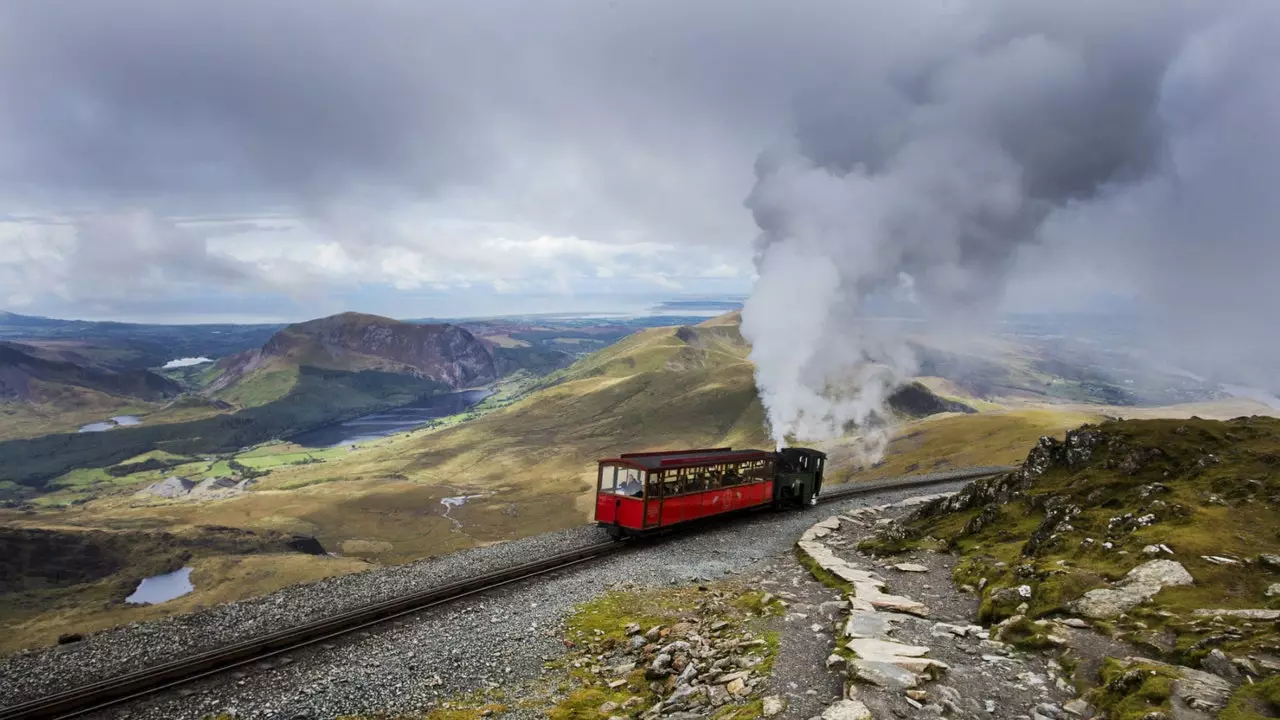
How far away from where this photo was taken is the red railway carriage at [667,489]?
31812 millimetres

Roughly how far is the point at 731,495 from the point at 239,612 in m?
23.7

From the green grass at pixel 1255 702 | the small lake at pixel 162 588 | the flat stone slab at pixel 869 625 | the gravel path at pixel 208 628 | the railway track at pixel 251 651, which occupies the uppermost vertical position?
the green grass at pixel 1255 702

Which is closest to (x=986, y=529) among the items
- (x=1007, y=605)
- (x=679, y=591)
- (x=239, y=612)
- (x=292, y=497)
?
(x=1007, y=605)

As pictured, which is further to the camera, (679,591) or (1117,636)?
(679,591)

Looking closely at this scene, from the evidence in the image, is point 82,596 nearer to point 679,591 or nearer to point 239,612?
point 239,612

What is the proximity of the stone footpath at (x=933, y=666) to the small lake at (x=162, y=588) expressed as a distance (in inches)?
5000

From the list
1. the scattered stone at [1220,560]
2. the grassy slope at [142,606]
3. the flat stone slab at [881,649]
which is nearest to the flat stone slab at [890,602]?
the flat stone slab at [881,649]

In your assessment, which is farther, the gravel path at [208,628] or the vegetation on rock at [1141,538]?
the gravel path at [208,628]

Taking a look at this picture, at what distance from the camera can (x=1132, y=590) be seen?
16.3m

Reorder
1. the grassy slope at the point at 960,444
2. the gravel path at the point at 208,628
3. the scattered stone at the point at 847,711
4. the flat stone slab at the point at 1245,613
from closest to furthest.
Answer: the scattered stone at the point at 847,711 → the flat stone slab at the point at 1245,613 → the gravel path at the point at 208,628 → the grassy slope at the point at 960,444

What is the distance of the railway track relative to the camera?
16.2m

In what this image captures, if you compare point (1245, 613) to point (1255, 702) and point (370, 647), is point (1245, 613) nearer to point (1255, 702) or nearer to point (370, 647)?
point (1255, 702)

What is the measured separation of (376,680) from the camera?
55.4 ft

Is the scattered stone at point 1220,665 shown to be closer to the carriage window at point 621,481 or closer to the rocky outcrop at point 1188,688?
the rocky outcrop at point 1188,688
